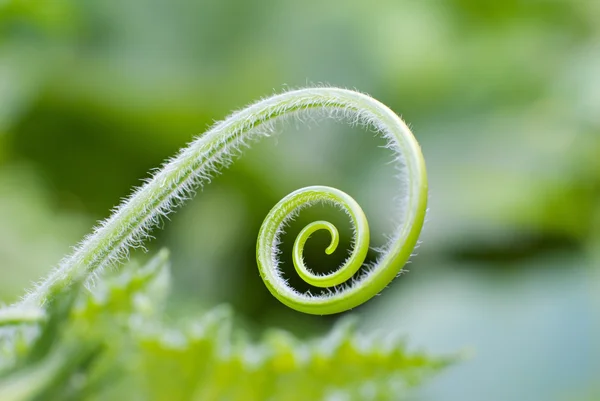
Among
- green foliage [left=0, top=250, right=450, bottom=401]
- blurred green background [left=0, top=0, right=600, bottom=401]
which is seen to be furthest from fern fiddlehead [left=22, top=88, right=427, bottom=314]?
blurred green background [left=0, top=0, right=600, bottom=401]

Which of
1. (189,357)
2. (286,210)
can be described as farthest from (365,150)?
(189,357)

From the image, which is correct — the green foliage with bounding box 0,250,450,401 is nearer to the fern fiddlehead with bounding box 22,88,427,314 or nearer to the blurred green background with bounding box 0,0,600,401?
the fern fiddlehead with bounding box 22,88,427,314

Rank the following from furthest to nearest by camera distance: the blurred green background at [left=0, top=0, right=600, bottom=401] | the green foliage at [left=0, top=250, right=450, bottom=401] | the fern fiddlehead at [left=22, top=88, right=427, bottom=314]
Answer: the blurred green background at [left=0, top=0, right=600, bottom=401] < the fern fiddlehead at [left=22, top=88, right=427, bottom=314] < the green foliage at [left=0, top=250, right=450, bottom=401]

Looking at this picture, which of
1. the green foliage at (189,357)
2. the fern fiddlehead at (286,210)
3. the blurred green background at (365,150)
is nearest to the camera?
the green foliage at (189,357)

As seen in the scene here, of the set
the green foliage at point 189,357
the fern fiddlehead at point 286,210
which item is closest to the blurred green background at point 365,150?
the fern fiddlehead at point 286,210

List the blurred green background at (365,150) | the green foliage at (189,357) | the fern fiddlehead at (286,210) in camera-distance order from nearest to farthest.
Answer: the green foliage at (189,357), the fern fiddlehead at (286,210), the blurred green background at (365,150)

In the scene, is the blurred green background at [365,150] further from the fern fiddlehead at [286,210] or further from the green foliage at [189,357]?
the green foliage at [189,357]
